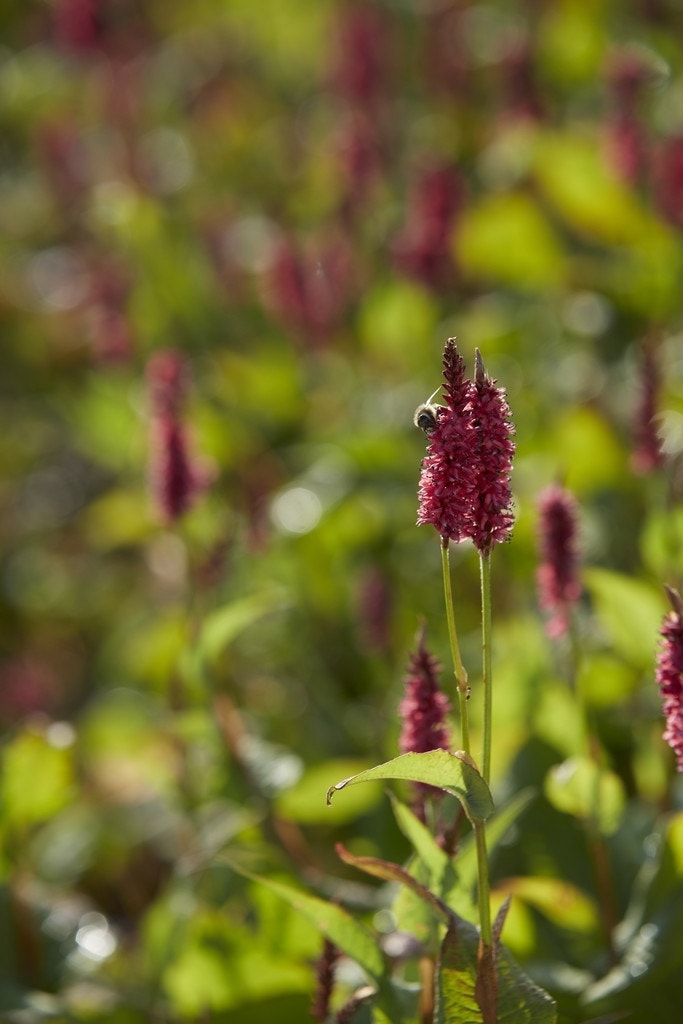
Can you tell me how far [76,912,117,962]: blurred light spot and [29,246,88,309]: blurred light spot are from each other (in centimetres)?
263

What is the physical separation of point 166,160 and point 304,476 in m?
2.21

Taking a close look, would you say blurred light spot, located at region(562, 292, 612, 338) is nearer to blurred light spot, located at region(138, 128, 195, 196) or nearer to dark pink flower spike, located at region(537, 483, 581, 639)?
dark pink flower spike, located at region(537, 483, 581, 639)

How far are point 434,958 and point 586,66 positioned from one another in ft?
9.95

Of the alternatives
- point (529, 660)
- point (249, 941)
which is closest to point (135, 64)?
point (529, 660)

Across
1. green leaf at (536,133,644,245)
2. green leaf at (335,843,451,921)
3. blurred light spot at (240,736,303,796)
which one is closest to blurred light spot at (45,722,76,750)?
blurred light spot at (240,736,303,796)

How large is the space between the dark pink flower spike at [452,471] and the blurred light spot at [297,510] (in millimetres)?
1303

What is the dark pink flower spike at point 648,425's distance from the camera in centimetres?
143

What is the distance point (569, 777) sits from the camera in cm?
128

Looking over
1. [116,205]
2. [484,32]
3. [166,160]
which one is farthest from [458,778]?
[166,160]

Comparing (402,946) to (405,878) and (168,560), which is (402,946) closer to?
(405,878)

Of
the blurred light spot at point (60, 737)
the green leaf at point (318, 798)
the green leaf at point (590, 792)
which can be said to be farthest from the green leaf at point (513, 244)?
the green leaf at point (590, 792)

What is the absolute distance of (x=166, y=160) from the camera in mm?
4223

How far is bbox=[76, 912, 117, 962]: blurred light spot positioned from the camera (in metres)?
1.66

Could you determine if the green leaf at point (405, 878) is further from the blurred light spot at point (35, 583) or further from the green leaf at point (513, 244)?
the blurred light spot at point (35, 583)
